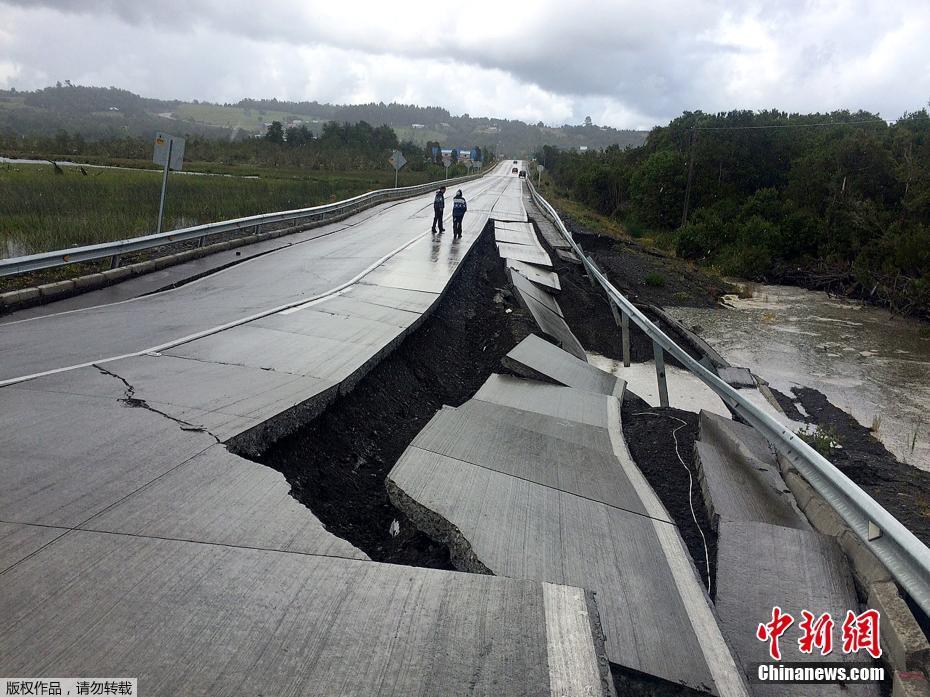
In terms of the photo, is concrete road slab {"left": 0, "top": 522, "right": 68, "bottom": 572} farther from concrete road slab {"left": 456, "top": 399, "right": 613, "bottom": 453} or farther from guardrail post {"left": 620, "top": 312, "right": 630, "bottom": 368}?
guardrail post {"left": 620, "top": 312, "right": 630, "bottom": 368}

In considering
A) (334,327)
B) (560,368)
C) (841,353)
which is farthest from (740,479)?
(841,353)

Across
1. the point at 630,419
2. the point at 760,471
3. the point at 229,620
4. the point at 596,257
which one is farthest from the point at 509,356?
the point at 596,257

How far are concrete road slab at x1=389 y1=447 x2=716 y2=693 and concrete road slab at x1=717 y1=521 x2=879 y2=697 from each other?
438 mm

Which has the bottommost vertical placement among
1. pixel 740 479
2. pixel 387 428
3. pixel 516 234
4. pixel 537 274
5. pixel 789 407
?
pixel 789 407

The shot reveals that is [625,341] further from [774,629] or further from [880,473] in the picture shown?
[774,629]

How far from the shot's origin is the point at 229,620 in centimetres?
283

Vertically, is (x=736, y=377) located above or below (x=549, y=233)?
below

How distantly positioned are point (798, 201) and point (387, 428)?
34.7 metres

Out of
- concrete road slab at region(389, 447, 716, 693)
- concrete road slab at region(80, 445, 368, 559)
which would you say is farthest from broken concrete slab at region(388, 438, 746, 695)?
concrete road slab at region(80, 445, 368, 559)

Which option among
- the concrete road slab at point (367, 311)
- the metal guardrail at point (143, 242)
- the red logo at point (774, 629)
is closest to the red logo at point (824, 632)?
the red logo at point (774, 629)

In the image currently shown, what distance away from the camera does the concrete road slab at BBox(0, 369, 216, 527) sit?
149 inches

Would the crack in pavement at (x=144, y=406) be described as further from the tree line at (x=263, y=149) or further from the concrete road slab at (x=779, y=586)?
the tree line at (x=263, y=149)

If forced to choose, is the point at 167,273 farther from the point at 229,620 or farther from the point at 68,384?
the point at 229,620

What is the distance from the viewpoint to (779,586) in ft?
13.1
